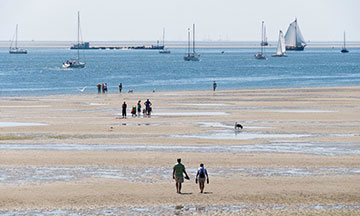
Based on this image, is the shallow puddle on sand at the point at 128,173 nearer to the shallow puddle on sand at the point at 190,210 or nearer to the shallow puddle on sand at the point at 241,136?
the shallow puddle on sand at the point at 190,210

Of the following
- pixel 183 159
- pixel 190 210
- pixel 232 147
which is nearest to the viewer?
pixel 190 210

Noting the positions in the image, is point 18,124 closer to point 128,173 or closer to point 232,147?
point 232,147

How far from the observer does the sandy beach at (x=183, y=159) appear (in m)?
29.1

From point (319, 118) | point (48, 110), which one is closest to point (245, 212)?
point (319, 118)

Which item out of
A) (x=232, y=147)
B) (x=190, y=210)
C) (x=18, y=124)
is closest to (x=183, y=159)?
(x=232, y=147)

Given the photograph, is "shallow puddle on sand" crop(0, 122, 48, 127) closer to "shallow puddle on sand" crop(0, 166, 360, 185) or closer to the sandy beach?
the sandy beach

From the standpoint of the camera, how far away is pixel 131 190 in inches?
1231

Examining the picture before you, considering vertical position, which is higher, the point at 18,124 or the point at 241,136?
the point at 18,124

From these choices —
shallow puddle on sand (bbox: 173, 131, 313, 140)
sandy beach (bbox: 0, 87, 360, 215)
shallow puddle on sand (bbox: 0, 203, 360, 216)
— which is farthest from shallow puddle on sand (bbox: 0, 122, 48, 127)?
shallow puddle on sand (bbox: 0, 203, 360, 216)

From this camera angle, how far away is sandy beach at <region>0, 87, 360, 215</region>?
29094 mm

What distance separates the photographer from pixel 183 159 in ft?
125

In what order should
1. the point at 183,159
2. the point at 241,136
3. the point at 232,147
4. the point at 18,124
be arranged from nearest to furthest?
the point at 183,159
the point at 232,147
the point at 241,136
the point at 18,124

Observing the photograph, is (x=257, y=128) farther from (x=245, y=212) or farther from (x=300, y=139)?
(x=245, y=212)

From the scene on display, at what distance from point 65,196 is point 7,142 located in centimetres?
1513
